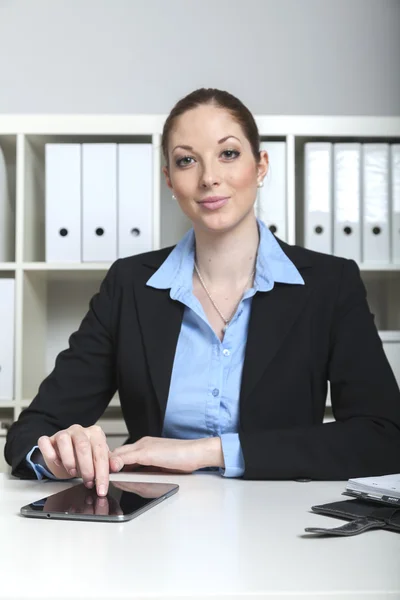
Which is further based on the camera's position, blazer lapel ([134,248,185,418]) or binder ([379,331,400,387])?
binder ([379,331,400,387])

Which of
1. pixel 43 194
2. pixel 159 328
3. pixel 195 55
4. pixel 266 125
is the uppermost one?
pixel 195 55

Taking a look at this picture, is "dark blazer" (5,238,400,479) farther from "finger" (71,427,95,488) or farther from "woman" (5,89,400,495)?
"finger" (71,427,95,488)

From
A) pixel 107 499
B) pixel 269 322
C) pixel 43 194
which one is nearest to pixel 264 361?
pixel 269 322

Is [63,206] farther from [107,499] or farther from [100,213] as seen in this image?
[107,499]

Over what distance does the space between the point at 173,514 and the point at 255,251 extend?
2.93 feet

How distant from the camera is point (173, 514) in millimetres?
907

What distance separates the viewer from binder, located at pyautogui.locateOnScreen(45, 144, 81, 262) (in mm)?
2223

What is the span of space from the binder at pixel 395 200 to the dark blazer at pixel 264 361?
62 cm

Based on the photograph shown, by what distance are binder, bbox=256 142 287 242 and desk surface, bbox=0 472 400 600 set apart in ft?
4.24

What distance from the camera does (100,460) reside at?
103 centimetres

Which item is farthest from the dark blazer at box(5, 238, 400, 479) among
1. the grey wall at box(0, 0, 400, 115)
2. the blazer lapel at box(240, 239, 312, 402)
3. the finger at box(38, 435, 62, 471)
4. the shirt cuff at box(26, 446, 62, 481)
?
the grey wall at box(0, 0, 400, 115)

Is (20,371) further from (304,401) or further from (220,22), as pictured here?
(220,22)

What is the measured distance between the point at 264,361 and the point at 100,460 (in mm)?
537

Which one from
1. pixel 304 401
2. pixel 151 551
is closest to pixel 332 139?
pixel 304 401
